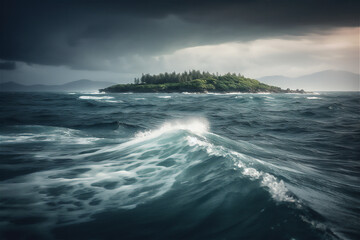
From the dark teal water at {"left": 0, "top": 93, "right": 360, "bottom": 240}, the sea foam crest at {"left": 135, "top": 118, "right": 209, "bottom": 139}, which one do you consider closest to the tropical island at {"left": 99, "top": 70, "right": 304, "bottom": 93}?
the sea foam crest at {"left": 135, "top": 118, "right": 209, "bottom": 139}

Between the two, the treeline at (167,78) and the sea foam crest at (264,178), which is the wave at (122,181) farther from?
the treeline at (167,78)

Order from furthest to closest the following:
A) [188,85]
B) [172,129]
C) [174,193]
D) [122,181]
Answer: [188,85], [172,129], [122,181], [174,193]

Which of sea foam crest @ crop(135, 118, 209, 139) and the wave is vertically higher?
sea foam crest @ crop(135, 118, 209, 139)

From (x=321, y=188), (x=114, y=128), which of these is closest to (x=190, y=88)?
(x=114, y=128)

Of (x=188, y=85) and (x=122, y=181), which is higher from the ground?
(x=188, y=85)

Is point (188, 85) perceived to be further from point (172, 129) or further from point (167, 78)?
point (172, 129)

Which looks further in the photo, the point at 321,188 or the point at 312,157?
the point at 312,157

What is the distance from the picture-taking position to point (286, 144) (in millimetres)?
11133

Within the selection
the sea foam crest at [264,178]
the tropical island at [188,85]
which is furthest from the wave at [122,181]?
the tropical island at [188,85]

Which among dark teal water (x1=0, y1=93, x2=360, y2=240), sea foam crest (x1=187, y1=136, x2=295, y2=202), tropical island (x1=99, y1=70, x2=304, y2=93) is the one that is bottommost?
dark teal water (x1=0, y1=93, x2=360, y2=240)

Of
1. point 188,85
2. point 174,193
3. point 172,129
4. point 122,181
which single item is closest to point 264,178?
point 174,193

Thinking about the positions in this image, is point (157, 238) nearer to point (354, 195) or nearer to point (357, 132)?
point (354, 195)

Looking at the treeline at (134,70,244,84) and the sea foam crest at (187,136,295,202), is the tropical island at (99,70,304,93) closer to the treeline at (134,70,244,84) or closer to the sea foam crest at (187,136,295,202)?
the treeline at (134,70,244,84)

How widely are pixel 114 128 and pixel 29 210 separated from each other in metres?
11.1
